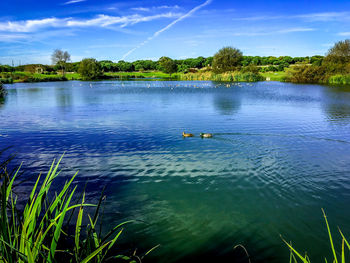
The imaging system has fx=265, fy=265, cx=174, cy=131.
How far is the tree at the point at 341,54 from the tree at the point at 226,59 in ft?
98.8

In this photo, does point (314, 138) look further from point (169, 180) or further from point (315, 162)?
point (169, 180)

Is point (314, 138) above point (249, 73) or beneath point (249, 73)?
beneath

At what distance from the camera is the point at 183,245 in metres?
5.73

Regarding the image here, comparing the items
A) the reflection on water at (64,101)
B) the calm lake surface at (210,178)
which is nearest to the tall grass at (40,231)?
the calm lake surface at (210,178)

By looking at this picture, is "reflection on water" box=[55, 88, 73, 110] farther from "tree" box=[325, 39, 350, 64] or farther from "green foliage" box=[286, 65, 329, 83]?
"tree" box=[325, 39, 350, 64]

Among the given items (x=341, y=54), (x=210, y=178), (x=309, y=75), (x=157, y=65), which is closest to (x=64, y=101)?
(x=210, y=178)

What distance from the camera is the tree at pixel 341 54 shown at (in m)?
67.1

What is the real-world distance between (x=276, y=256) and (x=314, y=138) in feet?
33.4

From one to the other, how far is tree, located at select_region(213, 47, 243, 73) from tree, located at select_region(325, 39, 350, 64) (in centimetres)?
3013

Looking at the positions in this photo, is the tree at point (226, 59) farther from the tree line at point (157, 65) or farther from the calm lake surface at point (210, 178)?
the calm lake surface at point (210, 178)

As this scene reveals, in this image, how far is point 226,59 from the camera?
90688 mm

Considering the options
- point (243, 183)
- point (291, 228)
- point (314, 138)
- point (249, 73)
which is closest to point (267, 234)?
point (291, 228)

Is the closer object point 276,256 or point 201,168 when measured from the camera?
point 276,256

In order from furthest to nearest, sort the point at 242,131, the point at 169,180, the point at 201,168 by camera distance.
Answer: the point at 242,131
the point at 201,168
the point at 169,180
